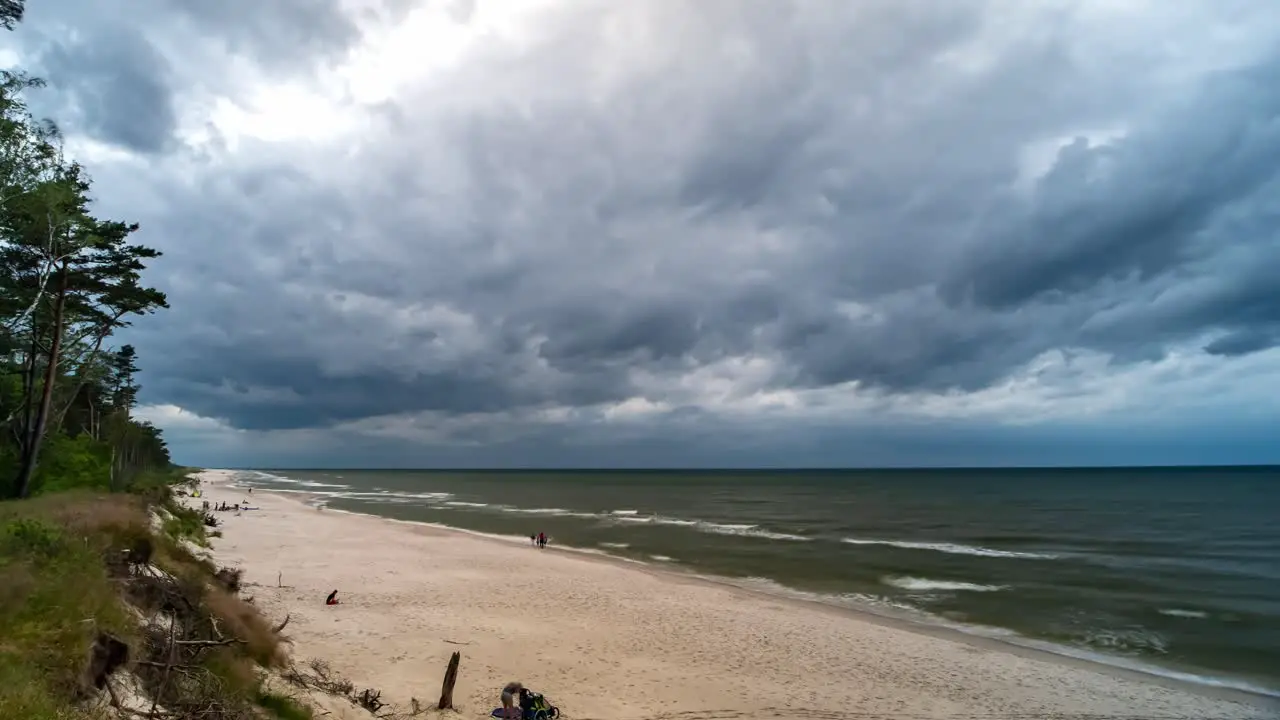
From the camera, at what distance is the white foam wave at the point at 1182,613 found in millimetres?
26809

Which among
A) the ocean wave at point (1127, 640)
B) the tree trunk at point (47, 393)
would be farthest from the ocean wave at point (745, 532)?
the tree trunk at point (47, 393)

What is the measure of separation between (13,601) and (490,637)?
13688 millimetres

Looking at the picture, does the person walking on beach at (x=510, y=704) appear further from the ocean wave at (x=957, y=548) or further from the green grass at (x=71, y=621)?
the ocean wave at (x=957, y=548)

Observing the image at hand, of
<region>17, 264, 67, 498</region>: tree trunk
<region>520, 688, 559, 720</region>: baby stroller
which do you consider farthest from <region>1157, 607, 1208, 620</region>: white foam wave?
<region>17, 264, 67, 498</region>: tree trunk

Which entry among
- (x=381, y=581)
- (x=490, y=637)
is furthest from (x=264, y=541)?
(x=490, y=637)

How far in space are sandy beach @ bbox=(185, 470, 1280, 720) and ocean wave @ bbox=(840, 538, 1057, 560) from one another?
22.5 m

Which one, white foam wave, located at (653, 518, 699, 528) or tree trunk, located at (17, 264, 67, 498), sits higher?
tree trunk, located at (17, 264, 67, 498)

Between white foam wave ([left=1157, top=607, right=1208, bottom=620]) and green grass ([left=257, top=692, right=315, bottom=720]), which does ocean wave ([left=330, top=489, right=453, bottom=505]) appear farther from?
green grass ([left=257, top=692, right=315, bottom=720])

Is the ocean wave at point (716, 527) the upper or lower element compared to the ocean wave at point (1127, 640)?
upper

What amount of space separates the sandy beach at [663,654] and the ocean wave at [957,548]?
2247 centimetres

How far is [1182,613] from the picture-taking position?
2730 cm

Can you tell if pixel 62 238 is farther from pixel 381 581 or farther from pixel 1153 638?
pixel 1153 638

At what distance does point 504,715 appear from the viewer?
41.4ft

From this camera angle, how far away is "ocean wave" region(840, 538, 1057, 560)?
43141 millimetres
